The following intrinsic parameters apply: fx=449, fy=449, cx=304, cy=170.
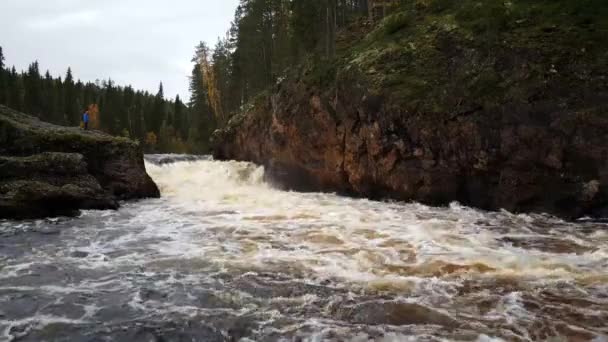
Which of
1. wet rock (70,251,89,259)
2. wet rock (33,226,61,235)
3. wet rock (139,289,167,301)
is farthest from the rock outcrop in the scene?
wet rock (139,289,167,301)

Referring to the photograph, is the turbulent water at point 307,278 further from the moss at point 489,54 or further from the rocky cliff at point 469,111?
the moss at point 489,54

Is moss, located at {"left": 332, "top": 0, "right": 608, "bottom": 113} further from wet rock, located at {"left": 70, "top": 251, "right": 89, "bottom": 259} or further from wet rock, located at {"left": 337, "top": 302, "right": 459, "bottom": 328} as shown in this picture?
wet rock, located at {"left": 70, "top": 251, "right": 89, "bottom": 259}

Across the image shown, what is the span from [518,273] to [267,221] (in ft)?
19.0

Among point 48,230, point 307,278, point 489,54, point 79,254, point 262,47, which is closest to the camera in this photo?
point 307,278

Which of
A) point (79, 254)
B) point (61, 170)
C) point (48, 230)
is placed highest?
point (61, 170)

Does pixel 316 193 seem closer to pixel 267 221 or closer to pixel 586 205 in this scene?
pixel 267 221

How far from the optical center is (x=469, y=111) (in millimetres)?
11852

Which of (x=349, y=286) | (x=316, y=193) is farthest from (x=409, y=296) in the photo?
(x=316, y=193)

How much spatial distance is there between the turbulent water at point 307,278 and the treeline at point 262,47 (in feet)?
53.3

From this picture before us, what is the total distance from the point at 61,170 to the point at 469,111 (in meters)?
11.0

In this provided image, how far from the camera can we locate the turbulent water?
454 cm

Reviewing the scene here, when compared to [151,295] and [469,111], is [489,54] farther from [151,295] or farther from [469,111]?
[151,295]

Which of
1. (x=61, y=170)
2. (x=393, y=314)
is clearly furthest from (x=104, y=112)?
(x=393, y=314)

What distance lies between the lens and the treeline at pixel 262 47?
2806 centimetres
